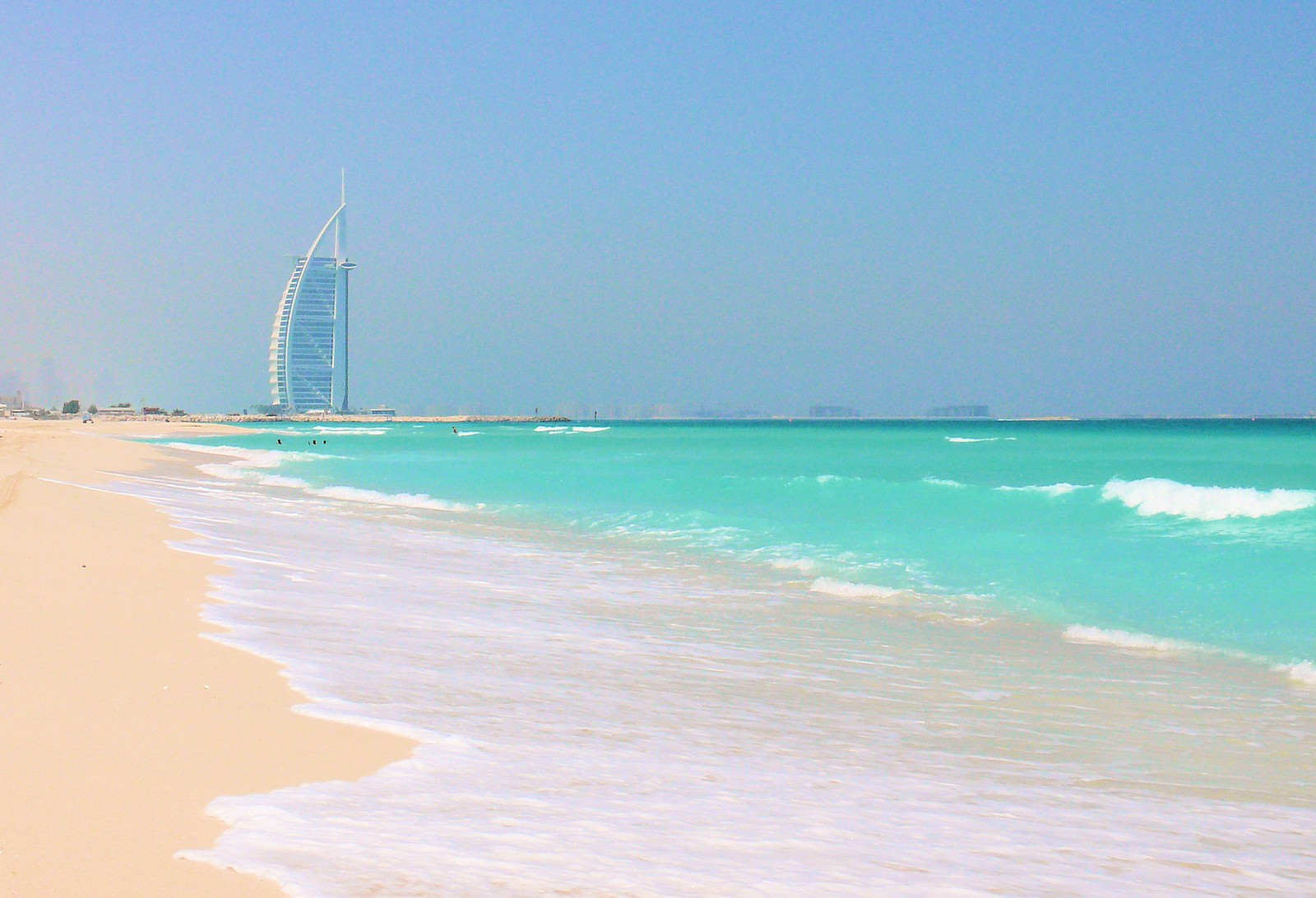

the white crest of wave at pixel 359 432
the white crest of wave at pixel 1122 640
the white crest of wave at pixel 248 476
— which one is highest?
the white crest of wave at pixel 359 432

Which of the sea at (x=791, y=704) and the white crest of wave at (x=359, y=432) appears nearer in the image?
the sea at (x=791, y=704)

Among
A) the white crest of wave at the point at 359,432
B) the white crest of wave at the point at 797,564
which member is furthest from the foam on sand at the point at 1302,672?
the white crest of wave at the point at 359,432

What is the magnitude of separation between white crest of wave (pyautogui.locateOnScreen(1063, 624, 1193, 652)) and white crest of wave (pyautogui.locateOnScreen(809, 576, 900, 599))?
2.41 meters

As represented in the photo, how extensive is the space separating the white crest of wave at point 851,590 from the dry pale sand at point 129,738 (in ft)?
23.6

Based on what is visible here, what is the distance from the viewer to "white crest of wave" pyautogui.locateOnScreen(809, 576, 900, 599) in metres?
12.2

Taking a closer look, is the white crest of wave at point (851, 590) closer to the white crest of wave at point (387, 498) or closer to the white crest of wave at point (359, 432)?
the white crest of wave at point (387, 498)

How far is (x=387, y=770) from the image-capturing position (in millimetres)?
4535

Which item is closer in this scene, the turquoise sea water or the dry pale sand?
the dry pale sand

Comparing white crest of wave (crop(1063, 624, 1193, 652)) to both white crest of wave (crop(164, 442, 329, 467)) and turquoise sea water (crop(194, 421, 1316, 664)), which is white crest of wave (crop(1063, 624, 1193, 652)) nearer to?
turquoise sea water (crop(194, 421, 1316, 664))

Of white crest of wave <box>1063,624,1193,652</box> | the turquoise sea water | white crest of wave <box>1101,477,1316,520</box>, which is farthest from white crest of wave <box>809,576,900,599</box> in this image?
white crest of wave <box>1101,477,1316,520</box>

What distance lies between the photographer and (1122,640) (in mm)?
9875

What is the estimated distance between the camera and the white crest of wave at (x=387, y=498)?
25.2m

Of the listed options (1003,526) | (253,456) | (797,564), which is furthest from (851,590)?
(253,456)

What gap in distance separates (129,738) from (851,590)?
30.6 feet
